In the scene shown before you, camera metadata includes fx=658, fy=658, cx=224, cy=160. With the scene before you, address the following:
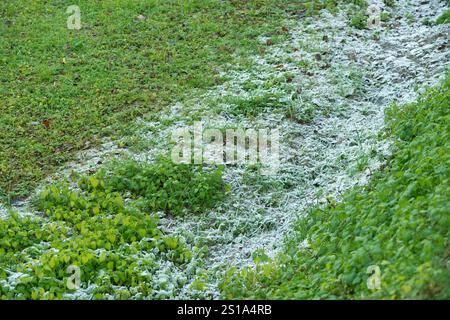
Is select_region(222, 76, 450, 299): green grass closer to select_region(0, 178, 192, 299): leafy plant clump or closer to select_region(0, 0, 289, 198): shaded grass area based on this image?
select_region(0, 178, 192, 299): leafy plant clump

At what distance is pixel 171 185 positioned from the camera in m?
8.75

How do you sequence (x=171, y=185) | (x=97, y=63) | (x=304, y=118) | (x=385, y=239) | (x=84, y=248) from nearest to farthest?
(x=385, y=239), (x=84, y=248), (x=171, y=185), (x=304, y=118), (x=97, y=63)

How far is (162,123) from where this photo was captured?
10.3 meters

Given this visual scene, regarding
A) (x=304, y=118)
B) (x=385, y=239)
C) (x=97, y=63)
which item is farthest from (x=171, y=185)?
(x=97, y=63)

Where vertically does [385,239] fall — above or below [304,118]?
above

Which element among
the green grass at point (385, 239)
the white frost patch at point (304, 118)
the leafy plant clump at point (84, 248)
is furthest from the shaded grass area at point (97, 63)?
the green grass at point (385, 239)

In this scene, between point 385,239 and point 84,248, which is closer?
point 385,239

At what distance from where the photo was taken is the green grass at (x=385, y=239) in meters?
5.47

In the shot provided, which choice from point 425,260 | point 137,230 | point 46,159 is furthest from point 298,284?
point 46,159

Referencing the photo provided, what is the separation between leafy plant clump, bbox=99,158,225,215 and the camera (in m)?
8.61

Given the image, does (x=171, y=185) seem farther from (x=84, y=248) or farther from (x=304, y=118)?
(x=304, y=118)

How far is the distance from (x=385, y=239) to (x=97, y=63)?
24.7 ft

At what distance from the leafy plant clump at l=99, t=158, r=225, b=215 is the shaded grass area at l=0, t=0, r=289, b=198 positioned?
1.30 meters

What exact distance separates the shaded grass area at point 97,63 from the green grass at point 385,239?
3.93m
